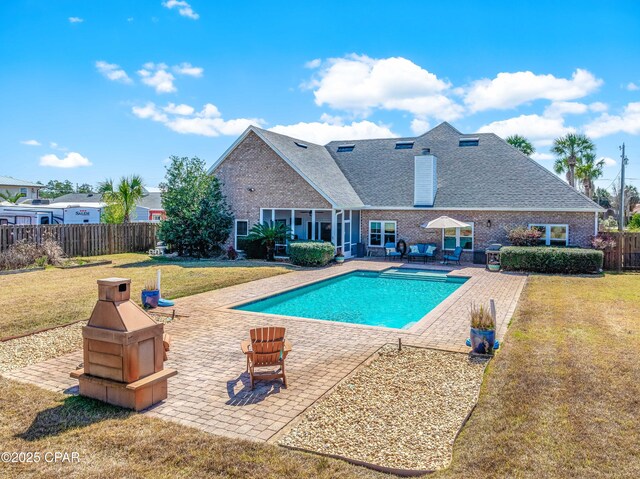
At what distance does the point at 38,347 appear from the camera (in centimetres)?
883

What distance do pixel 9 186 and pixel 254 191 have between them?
41.5 metres

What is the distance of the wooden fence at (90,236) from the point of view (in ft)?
69.4

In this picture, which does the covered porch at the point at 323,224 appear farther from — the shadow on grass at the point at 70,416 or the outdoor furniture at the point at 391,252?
the shadow on grass at the point at 70,416

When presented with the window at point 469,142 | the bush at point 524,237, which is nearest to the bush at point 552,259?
the bush at point 524,237

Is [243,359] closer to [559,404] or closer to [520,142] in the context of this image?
[559,404]

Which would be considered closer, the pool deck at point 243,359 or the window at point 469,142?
the pool deck at point 243,359

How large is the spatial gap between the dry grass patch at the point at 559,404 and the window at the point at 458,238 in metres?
13.2

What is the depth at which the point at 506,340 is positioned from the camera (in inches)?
373

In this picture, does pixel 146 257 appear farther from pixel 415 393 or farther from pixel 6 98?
pixel 415 393

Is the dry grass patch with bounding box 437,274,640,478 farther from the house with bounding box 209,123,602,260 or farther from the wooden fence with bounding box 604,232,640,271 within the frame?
the house with bounding box 209,123,602,260

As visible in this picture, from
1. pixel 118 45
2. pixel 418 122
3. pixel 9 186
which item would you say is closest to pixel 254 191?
pixel 118 45

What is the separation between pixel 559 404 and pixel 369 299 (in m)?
9.67

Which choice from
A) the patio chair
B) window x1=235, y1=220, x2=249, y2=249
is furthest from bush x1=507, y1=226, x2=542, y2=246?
window x1=235, y1=220, x2=249, y2=249

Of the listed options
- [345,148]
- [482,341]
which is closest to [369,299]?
[482,341]
